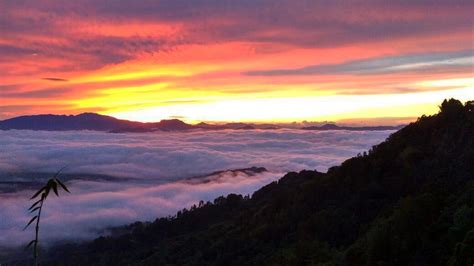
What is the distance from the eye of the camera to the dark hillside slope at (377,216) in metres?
42.1

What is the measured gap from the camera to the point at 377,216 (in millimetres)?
69500

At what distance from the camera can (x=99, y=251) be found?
17400 cm

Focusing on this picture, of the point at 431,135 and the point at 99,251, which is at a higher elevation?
the point at 431,135

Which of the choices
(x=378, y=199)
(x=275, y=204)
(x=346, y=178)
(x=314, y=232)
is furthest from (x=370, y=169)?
(x=275, y=204)

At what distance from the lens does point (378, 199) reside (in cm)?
7938

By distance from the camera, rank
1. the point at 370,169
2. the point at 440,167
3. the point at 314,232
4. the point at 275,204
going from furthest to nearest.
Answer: the point at 275,204 → the point at 370,169 → the point at 314,232 → the point at 440,167

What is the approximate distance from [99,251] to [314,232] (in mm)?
111984

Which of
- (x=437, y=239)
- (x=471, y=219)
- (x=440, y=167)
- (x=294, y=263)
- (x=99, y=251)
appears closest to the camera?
(x=471, y=219)

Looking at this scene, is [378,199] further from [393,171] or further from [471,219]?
[471,219]

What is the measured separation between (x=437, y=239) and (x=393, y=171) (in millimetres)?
43808

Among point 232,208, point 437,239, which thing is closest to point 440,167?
point 437,239

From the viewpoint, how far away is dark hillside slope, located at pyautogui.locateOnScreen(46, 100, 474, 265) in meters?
42.1

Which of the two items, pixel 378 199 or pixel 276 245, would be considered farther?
pixel 276 245

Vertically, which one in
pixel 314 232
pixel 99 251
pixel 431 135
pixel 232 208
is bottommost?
pixel 99 251
